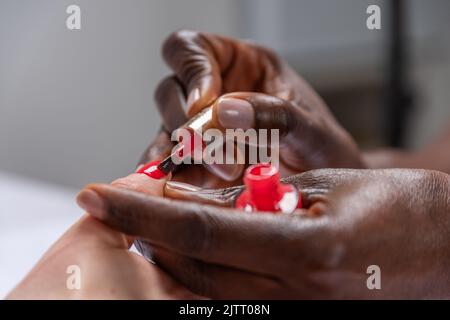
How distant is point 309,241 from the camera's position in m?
0.44

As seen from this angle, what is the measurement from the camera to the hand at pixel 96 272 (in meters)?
0.46

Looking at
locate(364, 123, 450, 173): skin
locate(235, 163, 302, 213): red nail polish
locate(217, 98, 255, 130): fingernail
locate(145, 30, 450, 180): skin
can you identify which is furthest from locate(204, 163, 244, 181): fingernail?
locate(364, 123, 450, 173): skin

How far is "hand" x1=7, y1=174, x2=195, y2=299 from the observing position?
0.46 meters

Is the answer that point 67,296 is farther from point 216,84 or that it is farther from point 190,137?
point 216,84

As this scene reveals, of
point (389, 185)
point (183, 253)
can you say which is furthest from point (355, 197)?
point (183, 253)

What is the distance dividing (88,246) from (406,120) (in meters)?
1.66

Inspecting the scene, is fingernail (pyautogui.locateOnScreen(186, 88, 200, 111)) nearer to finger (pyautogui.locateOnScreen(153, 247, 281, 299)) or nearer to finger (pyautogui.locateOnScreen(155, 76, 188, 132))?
finger (pyautogui.locateOnScreen(155, 76, 188, 132))

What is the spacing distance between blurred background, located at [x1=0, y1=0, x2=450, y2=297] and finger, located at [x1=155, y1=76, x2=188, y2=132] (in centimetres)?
35

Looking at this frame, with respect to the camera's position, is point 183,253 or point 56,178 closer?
point 183,253

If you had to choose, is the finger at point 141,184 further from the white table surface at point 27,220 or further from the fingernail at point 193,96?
the white table surface at point 27,220

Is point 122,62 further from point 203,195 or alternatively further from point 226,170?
point 203,195

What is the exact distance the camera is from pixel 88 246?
0.49 meters

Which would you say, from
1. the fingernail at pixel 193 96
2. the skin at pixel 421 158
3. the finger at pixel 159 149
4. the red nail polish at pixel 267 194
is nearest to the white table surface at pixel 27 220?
the finger at pixel 159 149

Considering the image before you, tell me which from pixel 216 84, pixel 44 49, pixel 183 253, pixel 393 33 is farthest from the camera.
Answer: pixel 393 33
